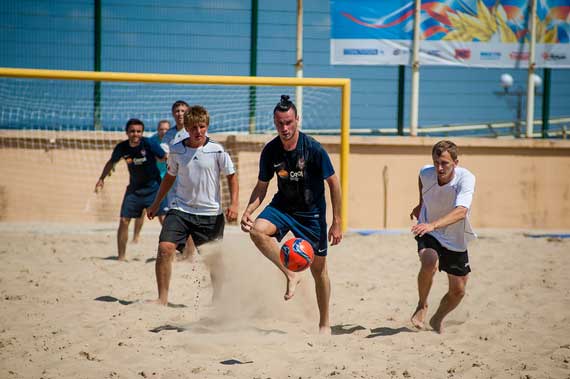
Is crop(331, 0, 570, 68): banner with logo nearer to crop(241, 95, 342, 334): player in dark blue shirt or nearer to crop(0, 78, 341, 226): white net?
crop(0, 78, 341, 226): white net

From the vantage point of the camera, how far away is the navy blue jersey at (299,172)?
18.1 ft

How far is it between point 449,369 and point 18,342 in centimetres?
293

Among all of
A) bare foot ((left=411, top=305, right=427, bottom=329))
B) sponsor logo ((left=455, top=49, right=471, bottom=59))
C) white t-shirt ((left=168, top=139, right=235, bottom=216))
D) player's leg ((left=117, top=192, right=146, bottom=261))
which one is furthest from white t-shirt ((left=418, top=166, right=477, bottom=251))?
sponsor logo ((left=455, top=49, right=471, bottom=59))

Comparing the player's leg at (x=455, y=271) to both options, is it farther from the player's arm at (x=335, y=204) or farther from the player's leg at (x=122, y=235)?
the player's leg at (x=122, y=235)

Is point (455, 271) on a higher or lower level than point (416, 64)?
lower

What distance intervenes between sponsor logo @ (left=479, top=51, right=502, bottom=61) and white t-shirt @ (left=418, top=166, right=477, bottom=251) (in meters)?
7.29

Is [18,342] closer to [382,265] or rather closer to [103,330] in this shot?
[103,330]

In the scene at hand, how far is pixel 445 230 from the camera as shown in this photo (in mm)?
5828

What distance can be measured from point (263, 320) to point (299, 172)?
1.41 meters

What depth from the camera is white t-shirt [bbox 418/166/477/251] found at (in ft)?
18.7

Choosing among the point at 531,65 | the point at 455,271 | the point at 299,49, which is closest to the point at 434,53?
the point at 531,65

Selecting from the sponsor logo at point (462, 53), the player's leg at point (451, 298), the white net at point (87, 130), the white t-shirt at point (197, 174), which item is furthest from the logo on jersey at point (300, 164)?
the sponsor logo at point (462, 53)

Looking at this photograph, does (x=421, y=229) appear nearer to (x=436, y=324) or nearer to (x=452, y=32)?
(x=436, y=324)

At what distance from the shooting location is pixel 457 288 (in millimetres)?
5758
